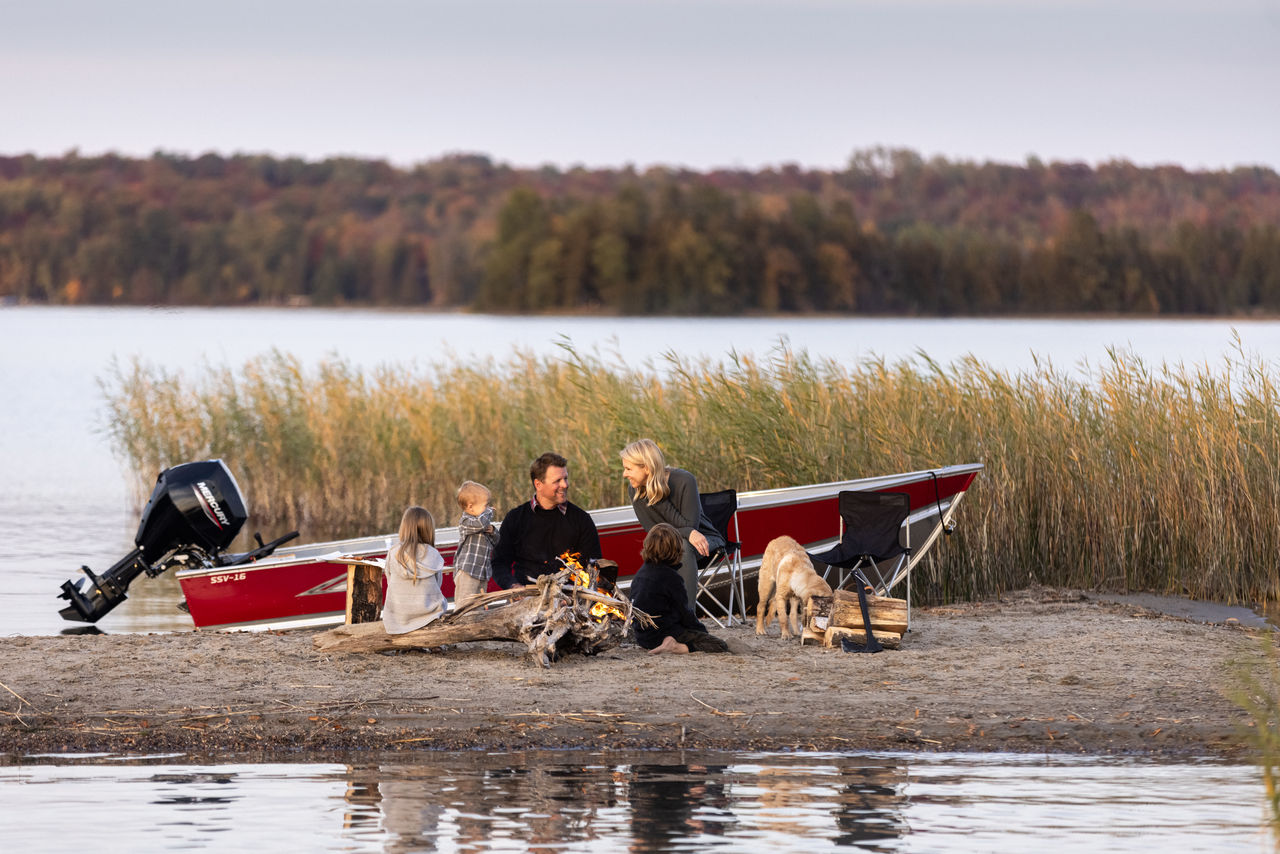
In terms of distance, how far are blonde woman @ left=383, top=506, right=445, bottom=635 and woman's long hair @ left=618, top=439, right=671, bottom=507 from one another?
1.15 meters

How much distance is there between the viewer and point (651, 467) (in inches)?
345

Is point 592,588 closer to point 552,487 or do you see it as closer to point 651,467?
point 552,487

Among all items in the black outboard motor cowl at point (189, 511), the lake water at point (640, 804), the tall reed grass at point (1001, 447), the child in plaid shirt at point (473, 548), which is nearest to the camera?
the lake water at point (640, 804)

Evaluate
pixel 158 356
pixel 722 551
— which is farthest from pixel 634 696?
pixel 158 356

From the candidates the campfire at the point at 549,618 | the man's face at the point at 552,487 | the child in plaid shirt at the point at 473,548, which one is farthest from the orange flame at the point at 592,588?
the child in plaid shirt at the point at 473,548

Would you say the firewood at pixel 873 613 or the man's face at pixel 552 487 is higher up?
the man's face at pixel 552 487

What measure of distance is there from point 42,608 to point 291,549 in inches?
109

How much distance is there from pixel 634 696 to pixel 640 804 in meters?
1.60

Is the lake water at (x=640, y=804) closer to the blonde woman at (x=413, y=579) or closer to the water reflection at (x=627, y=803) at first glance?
the water reflection at (x=627, y=803)

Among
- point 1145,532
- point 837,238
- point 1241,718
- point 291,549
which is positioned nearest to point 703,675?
point 1241,718

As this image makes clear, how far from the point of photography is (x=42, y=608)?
12.3m

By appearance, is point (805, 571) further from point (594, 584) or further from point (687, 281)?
point (687, 281)

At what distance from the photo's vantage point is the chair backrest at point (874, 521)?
952cm

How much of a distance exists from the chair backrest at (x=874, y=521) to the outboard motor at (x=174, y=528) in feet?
11.1
